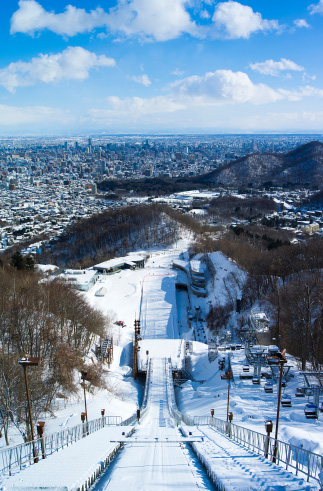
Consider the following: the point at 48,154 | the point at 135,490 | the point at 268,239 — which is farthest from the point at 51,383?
the point at 48,154

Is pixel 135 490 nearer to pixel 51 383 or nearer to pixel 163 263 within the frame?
pixel 51 383

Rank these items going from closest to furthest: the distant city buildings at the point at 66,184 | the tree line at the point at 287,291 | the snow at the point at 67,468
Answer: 1. the snow at the point at 67,468
2. the tree line at the point at 287,291
3. the distant city buildings at the point at 66,184

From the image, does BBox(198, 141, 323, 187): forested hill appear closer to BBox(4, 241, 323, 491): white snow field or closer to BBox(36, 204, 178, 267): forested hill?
BBox(36, 204, 178, 267): forested hill

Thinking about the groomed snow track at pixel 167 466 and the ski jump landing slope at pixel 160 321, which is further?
the ski jump landing slope at pixel 160 321

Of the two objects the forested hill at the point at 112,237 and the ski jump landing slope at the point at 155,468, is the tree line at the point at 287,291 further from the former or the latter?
the ski jump landing slope at the point at 155,468

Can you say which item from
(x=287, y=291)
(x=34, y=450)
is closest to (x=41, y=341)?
(x=34, y=450)

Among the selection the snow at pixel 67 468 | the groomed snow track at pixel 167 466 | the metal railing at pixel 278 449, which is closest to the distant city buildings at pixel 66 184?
the metal railing at pixel 278 449
